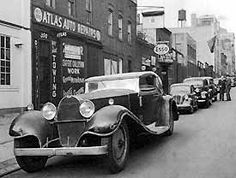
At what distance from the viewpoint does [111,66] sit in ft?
84.7

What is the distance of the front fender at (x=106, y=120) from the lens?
707 centimetres

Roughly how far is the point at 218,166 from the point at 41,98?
413 inches

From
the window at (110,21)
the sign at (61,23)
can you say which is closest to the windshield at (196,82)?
the window at (110,21)

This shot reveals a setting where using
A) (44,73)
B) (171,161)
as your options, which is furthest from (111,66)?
(171,161)

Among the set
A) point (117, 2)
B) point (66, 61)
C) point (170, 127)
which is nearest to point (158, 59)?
point (117, 2)

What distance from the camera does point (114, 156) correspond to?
7.28 m

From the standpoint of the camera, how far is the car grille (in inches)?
295

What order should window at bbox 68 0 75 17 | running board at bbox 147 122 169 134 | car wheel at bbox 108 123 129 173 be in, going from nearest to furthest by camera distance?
1. car wheel at bbox 108 123 129 173
2. running board at bbox 147 122 169 134
3. window at bbox 68 0 75 17

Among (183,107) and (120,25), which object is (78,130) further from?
(120,25)

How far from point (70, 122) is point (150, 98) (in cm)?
326

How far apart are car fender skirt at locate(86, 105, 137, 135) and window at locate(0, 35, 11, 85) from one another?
829 cm

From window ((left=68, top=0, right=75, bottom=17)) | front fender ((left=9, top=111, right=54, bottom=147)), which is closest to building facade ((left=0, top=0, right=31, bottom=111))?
window ((left=68, top=0, right=75, bottom=17))

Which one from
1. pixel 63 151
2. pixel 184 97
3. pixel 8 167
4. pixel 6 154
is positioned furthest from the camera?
pixel 184 97

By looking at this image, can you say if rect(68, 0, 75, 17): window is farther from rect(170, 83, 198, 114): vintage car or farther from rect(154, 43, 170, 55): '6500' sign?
rect(154, 43, 170, 55): '6500' sign
